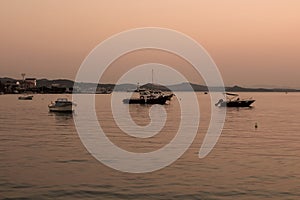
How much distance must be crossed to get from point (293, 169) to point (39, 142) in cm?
2034

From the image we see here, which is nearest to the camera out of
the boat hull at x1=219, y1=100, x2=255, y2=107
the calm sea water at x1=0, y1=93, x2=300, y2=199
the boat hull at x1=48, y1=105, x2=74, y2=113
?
the calm sea water at x1=0, y1=93, x2=300, y2=199

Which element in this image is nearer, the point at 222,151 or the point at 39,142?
the point at 222,151

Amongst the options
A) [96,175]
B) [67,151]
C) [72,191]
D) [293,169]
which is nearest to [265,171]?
[293,169]

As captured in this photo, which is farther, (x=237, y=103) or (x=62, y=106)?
(x=237, y=103)

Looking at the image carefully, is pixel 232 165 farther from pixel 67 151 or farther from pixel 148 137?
pixel 148 137

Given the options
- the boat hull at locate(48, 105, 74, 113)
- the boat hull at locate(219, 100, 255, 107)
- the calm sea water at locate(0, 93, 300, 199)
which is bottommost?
the calm sea water at locate(0, 93, 300, 199)

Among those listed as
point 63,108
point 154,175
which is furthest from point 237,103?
point 154,175

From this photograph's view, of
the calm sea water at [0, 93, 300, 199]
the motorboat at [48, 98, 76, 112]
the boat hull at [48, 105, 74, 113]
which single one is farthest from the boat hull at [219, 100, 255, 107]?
the calm sea water at [0, 93, 300, 199]

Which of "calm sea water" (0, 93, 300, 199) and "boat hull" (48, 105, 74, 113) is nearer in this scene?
"calm sea water" (0, 93, 300, 199)

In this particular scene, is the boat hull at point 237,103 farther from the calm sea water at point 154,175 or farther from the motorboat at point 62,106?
the calm sea water at point 154,175

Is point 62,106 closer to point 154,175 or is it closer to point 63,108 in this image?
point 63,108

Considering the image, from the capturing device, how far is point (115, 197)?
62.9ft

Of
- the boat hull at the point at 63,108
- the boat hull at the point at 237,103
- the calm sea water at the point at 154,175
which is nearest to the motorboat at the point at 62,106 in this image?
the boat hull at the point at 63,108

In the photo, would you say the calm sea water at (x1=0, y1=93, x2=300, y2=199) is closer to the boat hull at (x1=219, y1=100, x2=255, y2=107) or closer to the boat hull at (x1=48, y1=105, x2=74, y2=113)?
the boat hull at (x1=48, y1=105, x2=74, y2=113)
